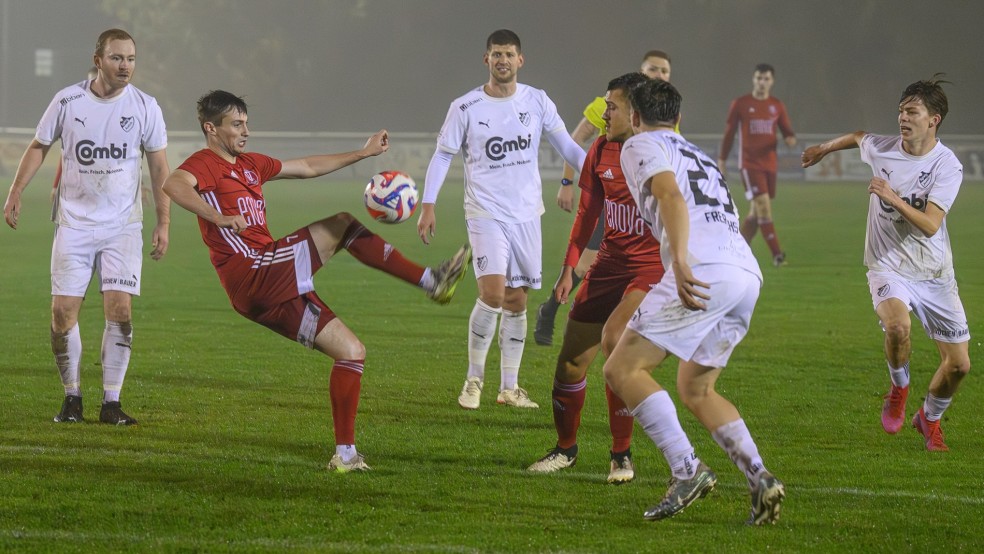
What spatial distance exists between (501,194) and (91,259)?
2.60 metres

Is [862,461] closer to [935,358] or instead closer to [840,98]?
[935,358]

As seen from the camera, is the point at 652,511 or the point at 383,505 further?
the point at 383,505

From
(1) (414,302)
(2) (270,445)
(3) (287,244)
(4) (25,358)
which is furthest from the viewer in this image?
(1) (414,302)

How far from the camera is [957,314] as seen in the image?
7086 mm

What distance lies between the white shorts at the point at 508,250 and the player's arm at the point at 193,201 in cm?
229

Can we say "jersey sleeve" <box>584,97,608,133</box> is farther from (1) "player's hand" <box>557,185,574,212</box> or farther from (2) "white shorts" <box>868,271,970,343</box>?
(2) "white shorts" <box>868,271,970,343</box>

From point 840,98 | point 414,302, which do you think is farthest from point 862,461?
point 840,98

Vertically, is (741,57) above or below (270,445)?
above

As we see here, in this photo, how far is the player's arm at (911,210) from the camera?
Result: 21.5 ft

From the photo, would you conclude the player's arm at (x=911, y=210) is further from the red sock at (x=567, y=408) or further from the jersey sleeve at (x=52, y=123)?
the jersey sleeve at (x=52, y=123)

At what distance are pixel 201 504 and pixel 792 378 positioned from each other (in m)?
5.06

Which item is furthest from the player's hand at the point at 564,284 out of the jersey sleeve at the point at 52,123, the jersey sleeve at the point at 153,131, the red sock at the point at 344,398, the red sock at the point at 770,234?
the red sock at the point at 770,234

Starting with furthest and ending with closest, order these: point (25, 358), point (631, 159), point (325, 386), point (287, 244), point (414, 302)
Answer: point (414, 302)
point (25, 358)
point (325, 386)
point (287, 244)
point (631, 159)

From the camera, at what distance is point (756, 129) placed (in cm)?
1972
